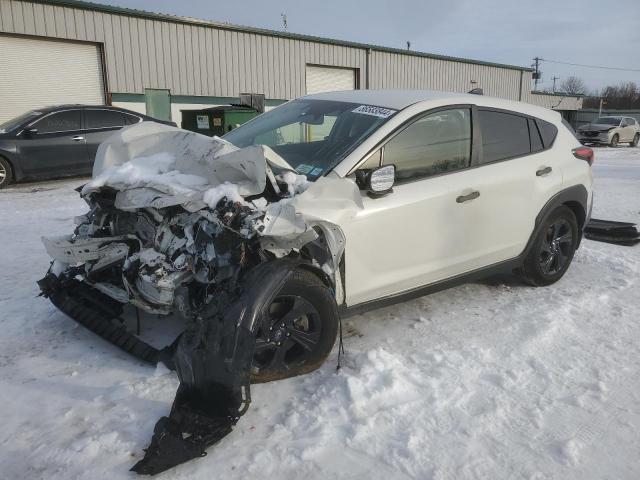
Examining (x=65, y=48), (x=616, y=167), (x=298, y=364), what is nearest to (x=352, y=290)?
(x=298, y=364)

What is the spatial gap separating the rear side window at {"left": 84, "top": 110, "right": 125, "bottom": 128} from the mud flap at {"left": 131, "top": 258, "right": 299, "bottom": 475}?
356 inches

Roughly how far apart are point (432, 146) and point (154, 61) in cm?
1575

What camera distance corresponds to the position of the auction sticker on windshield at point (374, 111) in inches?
138

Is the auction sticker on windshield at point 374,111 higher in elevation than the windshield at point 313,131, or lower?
higher

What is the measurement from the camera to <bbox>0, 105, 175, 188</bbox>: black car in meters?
9.36

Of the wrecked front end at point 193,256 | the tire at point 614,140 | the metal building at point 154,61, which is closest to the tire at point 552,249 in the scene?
the wrecked front end at point 193,256

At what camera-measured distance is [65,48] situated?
15430 mm

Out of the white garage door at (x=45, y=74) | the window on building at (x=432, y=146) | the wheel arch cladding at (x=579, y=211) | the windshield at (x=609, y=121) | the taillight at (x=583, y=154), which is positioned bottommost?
the wheel arch cladding at (x=579, y=211)

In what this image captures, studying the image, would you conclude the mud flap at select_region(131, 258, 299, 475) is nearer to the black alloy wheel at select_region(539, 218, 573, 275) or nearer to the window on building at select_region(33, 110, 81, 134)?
the black alloy wheel at select_region(539, 218, 573, 275)

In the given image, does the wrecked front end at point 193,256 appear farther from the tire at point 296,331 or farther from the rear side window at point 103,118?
the rear side window at point 103,118

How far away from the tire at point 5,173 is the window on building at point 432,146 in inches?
336

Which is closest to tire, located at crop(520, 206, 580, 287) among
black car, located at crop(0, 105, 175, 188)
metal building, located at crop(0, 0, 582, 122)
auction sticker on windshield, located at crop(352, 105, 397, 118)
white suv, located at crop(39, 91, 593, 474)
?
white suv, located at crop(39, 91, 593, 474)

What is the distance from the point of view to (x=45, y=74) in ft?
Result: 50.0

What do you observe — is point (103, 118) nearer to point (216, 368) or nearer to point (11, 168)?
point (11, 168)
